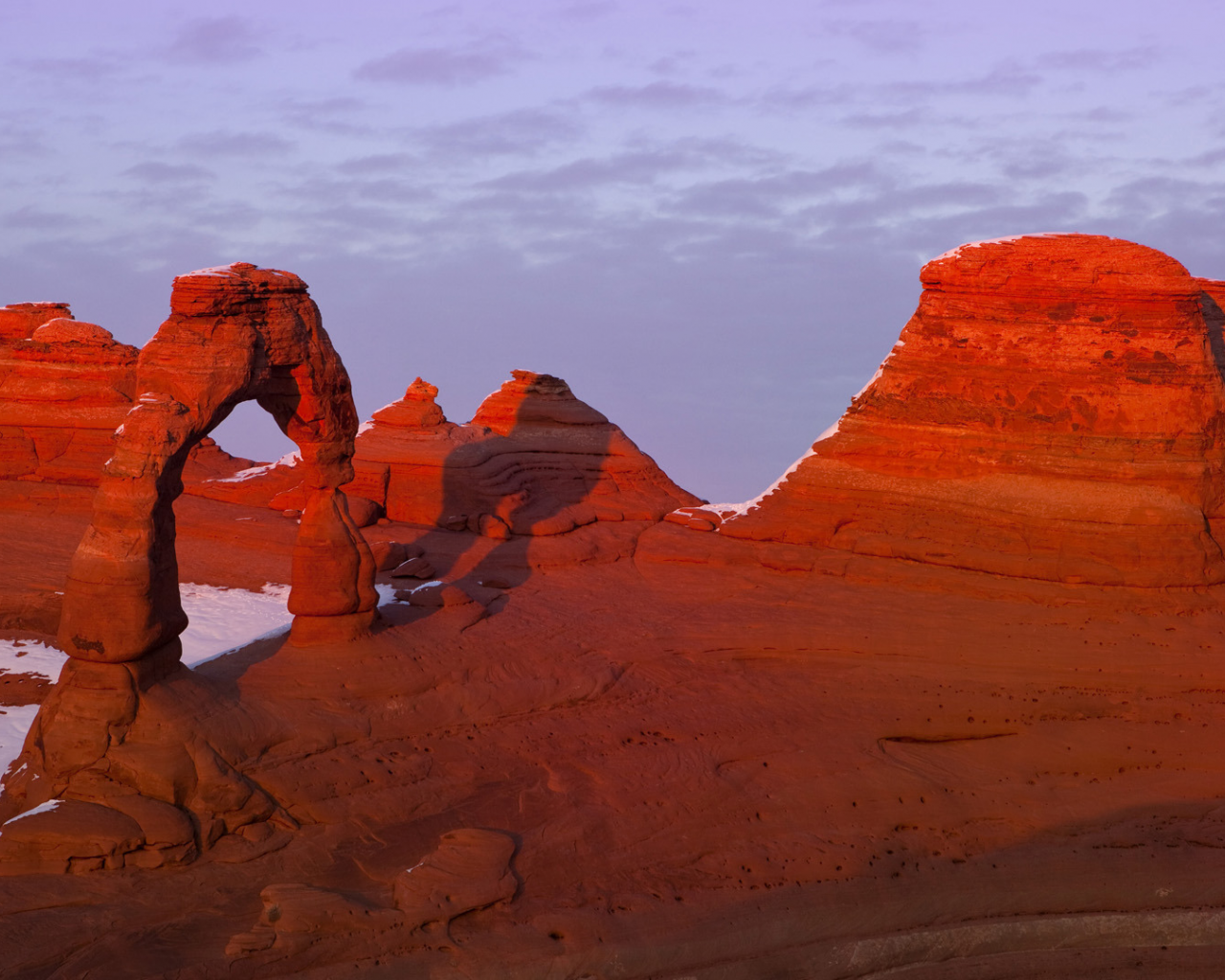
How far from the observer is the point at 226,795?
9.48 m

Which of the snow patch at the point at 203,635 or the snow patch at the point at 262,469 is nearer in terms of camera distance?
the snow patch at the point at 203,635

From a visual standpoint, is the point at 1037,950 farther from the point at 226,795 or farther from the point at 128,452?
the point at 128,452

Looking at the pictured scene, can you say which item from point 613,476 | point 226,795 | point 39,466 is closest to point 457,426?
point 613,476

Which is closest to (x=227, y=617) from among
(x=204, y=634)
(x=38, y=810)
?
(x=204, y=634)

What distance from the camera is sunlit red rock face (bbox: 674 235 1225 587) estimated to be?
14.2 metres

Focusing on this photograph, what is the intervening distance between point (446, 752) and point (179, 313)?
4.47 m

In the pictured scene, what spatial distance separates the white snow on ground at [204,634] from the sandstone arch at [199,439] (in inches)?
49.8

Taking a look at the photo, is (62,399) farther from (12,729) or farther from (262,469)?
(12,729)

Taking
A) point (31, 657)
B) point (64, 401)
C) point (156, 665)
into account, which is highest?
point (64, 401)

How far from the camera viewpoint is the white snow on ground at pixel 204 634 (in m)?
11.2

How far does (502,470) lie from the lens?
63.5ft

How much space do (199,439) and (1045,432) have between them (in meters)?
9.74

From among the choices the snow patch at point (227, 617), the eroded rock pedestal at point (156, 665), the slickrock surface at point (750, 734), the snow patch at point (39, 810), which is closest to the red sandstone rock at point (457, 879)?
the slickrock surface at point (750, 734)

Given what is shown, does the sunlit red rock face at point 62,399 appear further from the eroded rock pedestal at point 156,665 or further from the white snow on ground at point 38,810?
the white snow on ground at point 38,810
